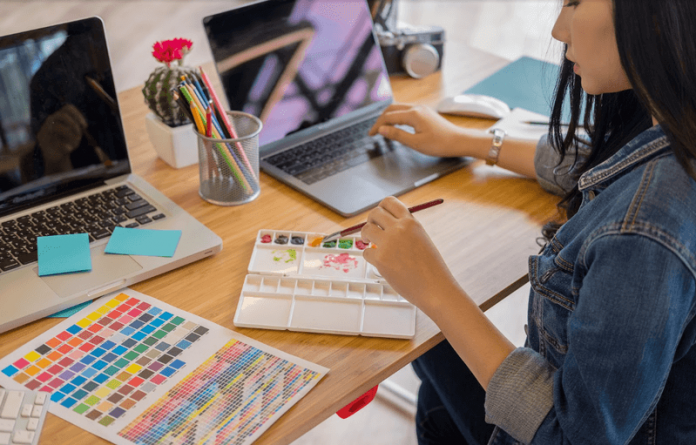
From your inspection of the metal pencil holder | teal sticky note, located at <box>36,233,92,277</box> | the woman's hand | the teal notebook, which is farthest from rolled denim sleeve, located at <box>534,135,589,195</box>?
teal sticky note, located at <box>36,233,92,277</box>

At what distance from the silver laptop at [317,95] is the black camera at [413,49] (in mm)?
160

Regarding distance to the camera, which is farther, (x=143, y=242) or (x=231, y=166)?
(x=231, y=166)

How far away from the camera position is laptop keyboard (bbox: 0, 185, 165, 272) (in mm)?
932

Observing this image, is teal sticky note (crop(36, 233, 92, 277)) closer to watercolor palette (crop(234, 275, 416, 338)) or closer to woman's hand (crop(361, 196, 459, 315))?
watercolor palette (crop(234, 275, 416, 338))

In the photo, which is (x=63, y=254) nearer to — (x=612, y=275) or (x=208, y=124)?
(x=208, y=124)

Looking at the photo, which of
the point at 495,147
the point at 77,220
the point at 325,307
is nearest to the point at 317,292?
the point at 325,307

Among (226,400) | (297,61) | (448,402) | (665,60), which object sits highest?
(665,60)

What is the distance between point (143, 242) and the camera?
0.97m

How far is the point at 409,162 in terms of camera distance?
123 centimetres

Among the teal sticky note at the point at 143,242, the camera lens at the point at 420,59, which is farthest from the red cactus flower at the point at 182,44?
the camera lens at the point at 420,59

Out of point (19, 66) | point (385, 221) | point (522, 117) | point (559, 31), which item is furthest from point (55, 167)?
point (522, 117)

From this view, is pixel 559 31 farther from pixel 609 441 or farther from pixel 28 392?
pixel 28 392

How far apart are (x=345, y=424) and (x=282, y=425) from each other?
0.99 metres

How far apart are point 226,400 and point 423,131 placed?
681 millimetres
